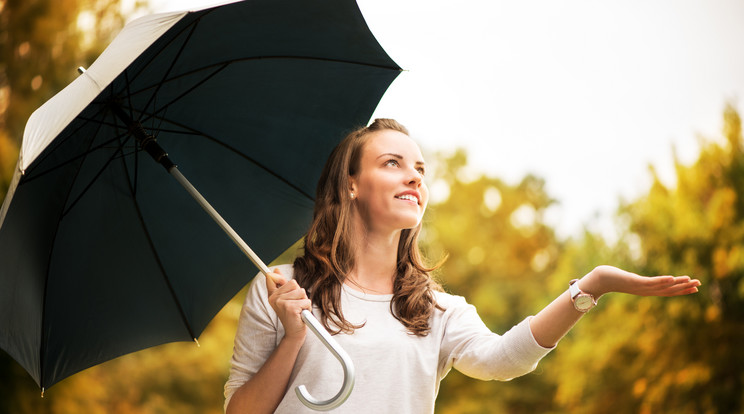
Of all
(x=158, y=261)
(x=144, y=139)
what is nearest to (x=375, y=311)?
(x=158, y=261)

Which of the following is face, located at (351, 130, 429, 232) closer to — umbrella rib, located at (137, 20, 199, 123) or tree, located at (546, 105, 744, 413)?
umbrella rib, located at (137, 20, 199, 123)

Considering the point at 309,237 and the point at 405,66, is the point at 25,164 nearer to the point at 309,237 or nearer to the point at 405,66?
the point at 309,237

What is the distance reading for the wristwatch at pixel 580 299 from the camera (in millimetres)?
1977

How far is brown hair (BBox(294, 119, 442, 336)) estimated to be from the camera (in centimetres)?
243

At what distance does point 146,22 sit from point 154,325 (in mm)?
1182

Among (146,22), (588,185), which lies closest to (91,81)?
(146,22)

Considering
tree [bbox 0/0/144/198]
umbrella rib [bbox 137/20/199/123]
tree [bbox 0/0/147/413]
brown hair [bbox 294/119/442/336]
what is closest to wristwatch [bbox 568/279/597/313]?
brown hair [bbox 294/119/442/336]

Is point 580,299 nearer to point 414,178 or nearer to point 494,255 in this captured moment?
point 414,178

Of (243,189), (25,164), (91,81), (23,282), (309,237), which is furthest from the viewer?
(243,189)

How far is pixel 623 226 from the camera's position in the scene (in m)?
13.9

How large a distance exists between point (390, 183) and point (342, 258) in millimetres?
325

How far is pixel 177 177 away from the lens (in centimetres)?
247

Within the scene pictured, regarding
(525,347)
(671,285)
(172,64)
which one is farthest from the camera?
(172,64)

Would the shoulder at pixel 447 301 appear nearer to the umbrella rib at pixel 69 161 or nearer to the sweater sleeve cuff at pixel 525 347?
the sweater sleeve cuff at pixel 525 347
